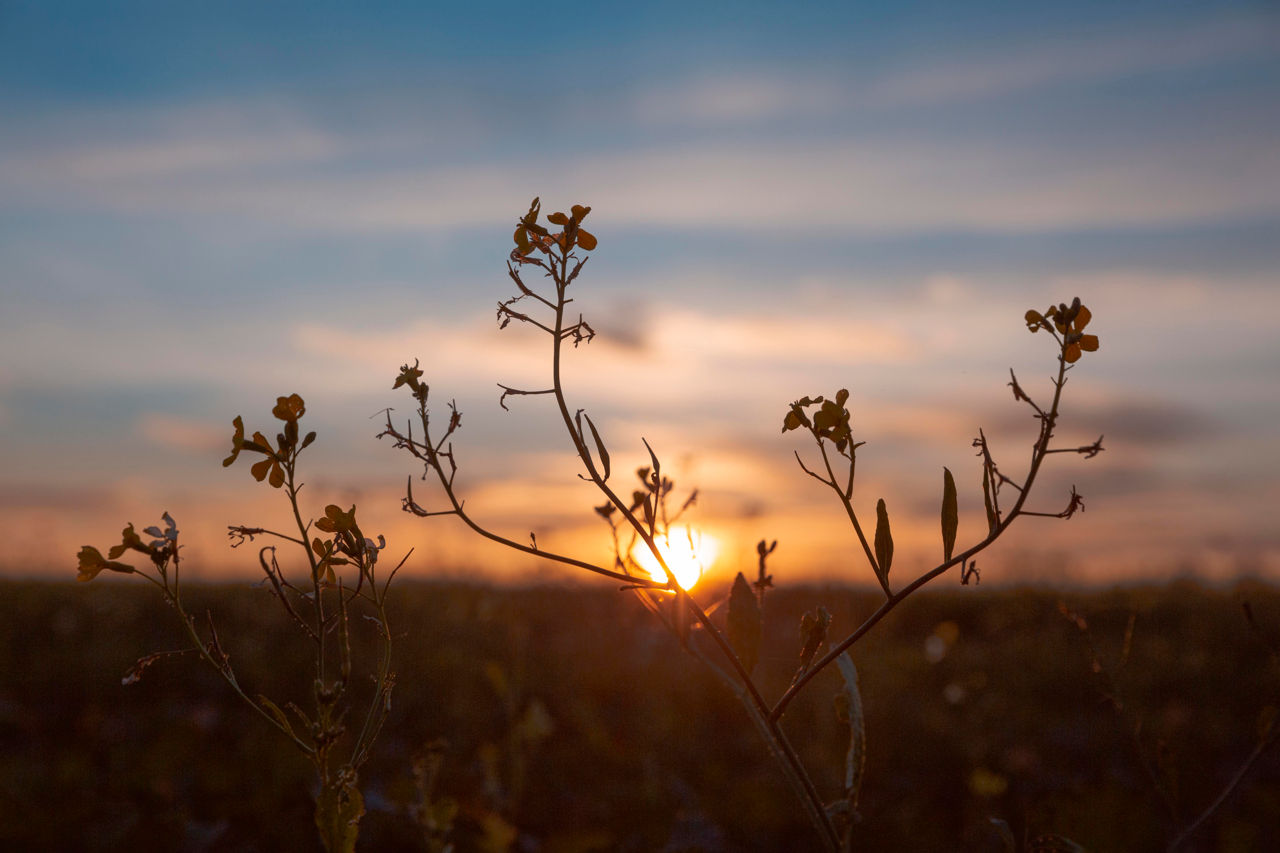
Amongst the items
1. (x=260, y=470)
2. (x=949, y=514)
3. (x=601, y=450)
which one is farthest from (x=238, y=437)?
(x=949, y=514)

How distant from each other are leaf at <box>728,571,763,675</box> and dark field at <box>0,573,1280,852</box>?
1.05 meters

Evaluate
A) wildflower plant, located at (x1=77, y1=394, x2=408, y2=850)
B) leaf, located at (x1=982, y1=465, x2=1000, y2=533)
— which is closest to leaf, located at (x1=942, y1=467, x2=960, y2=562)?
leaf, located at (x1=982, y1=465, x2=1000, y2=533)

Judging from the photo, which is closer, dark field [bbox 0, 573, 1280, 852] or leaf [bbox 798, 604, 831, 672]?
leaf [bbox 798, 604, 831, 672]

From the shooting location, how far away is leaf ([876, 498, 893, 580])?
1457 mm

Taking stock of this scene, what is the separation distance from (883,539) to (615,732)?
3.73 m

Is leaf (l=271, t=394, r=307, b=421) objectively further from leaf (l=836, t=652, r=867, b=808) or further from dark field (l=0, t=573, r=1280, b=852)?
dark field (l=0, t=573, r=1280, b=852)

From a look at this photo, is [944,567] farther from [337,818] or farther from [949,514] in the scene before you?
[337,818]

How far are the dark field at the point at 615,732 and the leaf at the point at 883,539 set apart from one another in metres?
1.03

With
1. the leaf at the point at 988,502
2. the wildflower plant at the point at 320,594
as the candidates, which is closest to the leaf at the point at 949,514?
the leaf at the point at 988,502

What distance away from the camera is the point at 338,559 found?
1605mm

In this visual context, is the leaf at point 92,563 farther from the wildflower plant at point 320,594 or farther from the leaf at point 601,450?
the leaf at point 601,450

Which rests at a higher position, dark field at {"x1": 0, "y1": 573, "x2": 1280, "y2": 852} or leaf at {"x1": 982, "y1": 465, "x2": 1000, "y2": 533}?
leaf at {"x1": 982, "y1": 465, "x2": 1000, "y2": 533}

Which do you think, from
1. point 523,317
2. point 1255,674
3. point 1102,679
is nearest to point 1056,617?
point 1255,674

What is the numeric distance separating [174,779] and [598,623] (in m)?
3.43
